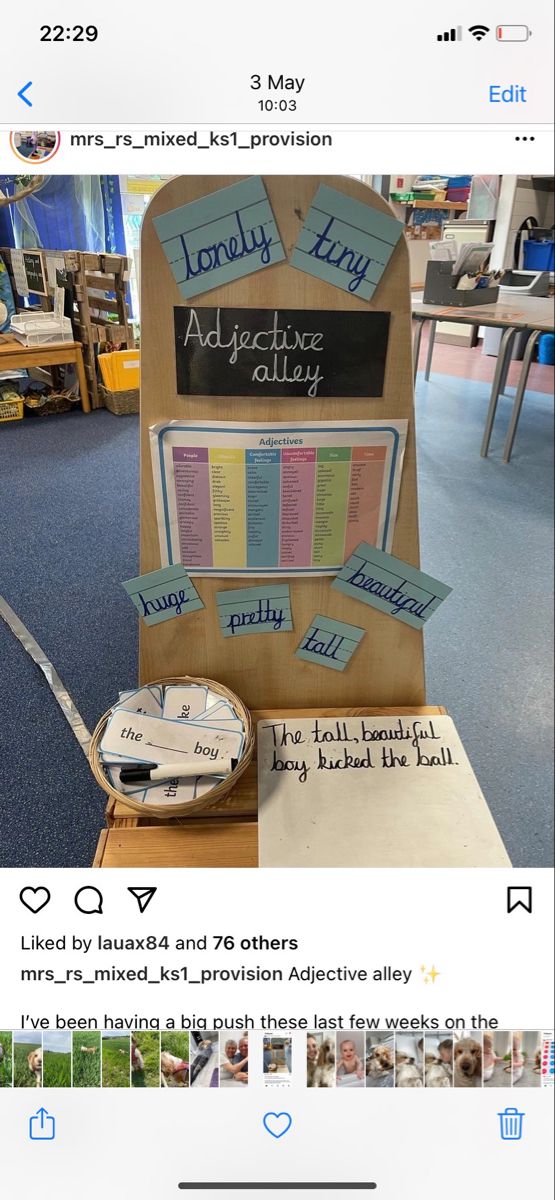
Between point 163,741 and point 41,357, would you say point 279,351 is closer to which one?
point 163,741

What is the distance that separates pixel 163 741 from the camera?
618 millimetres

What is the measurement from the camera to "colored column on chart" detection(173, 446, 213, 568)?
22.5 inches

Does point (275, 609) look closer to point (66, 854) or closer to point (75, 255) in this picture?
Answer: point (66, 854)

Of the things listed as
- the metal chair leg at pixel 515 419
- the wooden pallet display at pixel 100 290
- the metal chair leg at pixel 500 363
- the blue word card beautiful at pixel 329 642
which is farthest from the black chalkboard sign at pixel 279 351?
the wooden pallet display at pixel 100 290

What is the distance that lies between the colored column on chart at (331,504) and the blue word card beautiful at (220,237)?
6.5 inches

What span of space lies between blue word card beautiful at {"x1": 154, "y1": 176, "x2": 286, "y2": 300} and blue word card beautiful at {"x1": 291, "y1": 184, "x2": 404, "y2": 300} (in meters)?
0.03

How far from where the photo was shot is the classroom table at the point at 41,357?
0.86 meters

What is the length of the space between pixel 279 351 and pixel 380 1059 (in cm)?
53

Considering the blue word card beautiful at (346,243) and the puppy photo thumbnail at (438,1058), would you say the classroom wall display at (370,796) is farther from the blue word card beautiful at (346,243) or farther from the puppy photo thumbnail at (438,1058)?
the blue word card beautiful at (346,243)
